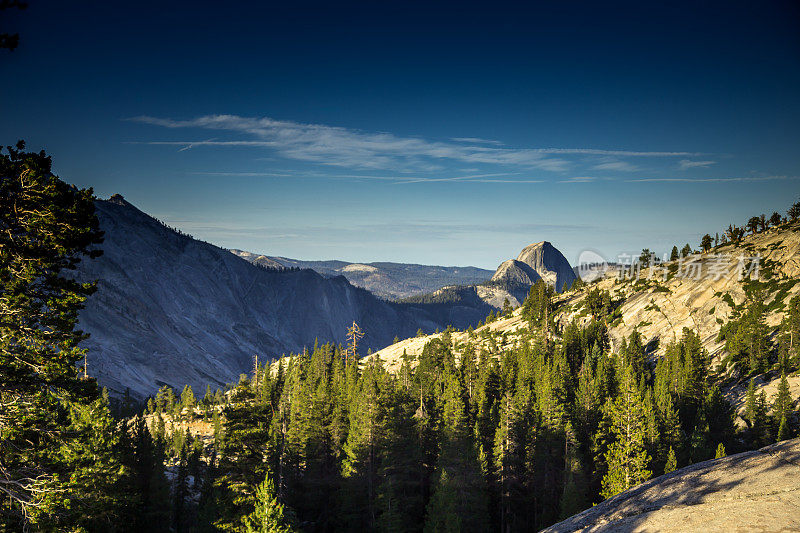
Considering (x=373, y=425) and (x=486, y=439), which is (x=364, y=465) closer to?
(x=373, y=425)

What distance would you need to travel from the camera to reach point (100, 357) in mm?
175500

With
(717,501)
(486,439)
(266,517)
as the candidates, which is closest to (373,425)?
(486,439)

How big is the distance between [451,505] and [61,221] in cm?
3024

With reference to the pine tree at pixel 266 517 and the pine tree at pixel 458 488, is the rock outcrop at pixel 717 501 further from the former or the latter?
the pine tree at pixel 266 517

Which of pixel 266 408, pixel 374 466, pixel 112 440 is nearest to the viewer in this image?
pixel 112 440

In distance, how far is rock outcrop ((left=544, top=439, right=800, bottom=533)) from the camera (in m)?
13.9

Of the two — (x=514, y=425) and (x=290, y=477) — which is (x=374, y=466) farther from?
(x=514, y=425)

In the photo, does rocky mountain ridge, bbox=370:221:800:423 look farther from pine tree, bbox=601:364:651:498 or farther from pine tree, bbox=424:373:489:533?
pine tree, bbox=424:373:489:533

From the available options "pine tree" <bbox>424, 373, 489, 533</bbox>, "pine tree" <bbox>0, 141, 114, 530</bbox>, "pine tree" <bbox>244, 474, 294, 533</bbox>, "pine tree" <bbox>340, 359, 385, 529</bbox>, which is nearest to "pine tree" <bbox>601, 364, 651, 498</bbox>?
"pine tree" <bbox>424, 373, 489, 533</bbox>

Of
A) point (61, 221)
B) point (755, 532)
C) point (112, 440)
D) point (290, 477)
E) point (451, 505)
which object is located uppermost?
point (61, 221)

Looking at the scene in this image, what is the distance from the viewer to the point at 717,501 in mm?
16172

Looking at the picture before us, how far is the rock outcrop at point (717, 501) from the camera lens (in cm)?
1393

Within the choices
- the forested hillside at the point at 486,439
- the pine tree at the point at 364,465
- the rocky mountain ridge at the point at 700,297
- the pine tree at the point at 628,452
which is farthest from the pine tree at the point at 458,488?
the rocky mountain ridge at the point at 700,297

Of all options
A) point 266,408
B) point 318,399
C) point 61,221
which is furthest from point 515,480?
point 61,221
